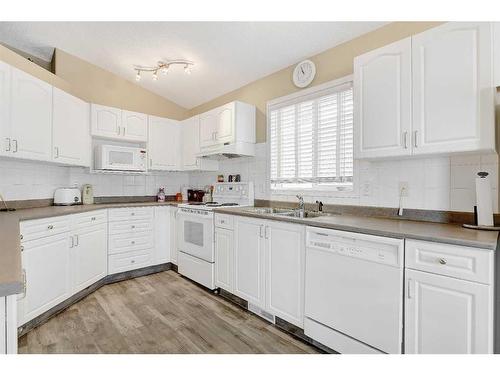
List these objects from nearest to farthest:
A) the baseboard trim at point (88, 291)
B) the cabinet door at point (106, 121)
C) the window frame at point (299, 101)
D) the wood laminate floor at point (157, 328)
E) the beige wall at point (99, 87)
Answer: the wood laminate floor at point (157, 328)
the baseboard trim at point (88, 291)
the window frame at point (299, 101)
the beige wall at point (99, 87)
the cabinet door at point (106, 121)

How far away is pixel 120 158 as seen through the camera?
12.0 ft

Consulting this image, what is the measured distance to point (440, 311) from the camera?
143cm

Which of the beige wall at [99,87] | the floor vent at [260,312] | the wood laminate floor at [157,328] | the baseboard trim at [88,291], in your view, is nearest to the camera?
the wood laminate floor at [157,328]

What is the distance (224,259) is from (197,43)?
226 cm

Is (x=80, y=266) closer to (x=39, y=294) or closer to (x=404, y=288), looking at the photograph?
(x=39, y=294)

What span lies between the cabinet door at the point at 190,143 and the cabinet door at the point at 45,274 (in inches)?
72.7

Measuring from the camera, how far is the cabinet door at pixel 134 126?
3.76 metres

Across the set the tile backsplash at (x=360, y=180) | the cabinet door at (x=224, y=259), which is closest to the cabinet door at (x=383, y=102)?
the tile backsplash at (x=360, y=180)

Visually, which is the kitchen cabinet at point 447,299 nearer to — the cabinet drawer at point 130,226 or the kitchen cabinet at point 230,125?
the kitchen cabinet at point 230,125

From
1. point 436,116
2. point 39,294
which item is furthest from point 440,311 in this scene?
point 39,294

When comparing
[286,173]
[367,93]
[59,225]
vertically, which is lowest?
[59,225]

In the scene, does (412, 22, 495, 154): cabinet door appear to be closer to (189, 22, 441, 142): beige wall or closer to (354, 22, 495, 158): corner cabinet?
(354, 22, 495, 158): corner cabinet

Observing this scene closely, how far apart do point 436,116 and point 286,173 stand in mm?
1634

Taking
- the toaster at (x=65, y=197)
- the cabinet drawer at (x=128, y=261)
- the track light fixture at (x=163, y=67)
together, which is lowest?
the cabinet drawer at (x=128, y=261)
